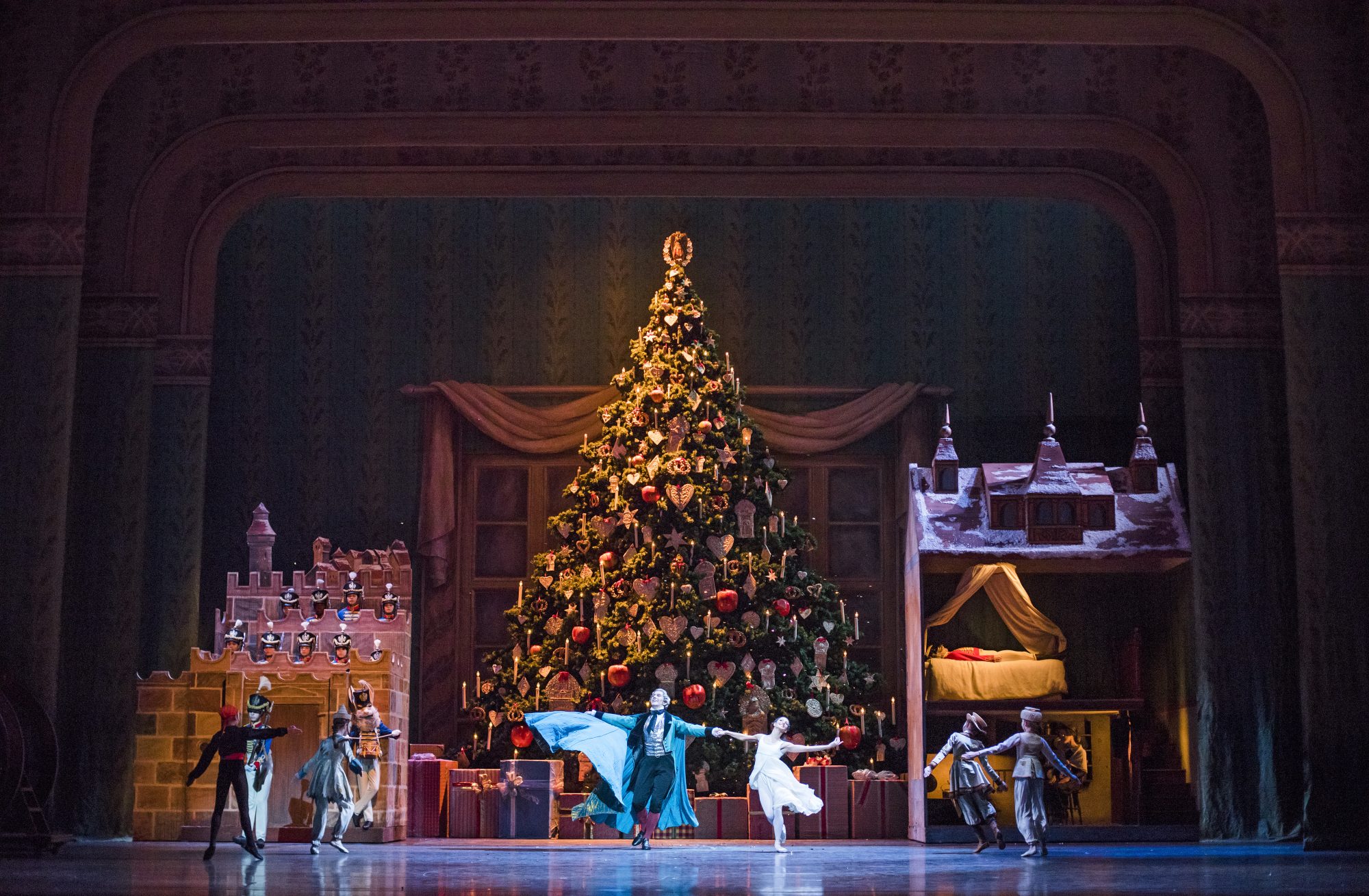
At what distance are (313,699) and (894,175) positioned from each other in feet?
24.3

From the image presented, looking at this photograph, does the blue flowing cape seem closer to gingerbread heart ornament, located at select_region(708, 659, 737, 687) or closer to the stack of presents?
the stack of presents

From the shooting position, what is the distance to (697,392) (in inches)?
615

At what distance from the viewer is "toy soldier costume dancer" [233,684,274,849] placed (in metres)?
12.5

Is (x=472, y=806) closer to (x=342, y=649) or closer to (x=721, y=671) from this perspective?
(x=342, y=649)

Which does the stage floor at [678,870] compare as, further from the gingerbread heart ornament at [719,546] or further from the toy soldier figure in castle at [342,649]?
the gingerbread heart ornament at [719,546]

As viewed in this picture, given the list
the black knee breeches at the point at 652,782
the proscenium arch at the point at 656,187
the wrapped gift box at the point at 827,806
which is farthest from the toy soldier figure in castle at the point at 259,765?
the proscenium arch at the point at 656,187

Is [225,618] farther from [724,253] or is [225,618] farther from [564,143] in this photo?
[724,253]

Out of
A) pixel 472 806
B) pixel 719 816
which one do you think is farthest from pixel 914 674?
pixel 472 806

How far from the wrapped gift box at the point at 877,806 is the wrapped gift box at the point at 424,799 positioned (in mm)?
3603

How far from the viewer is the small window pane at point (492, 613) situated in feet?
56.7

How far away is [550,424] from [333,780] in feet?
18.2

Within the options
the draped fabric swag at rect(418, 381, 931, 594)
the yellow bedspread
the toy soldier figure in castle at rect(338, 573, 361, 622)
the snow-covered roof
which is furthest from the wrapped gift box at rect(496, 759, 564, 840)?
the snow-covered roof

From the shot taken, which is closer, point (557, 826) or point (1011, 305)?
point (557, 826)

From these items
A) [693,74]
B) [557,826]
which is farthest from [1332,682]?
[693,74]
